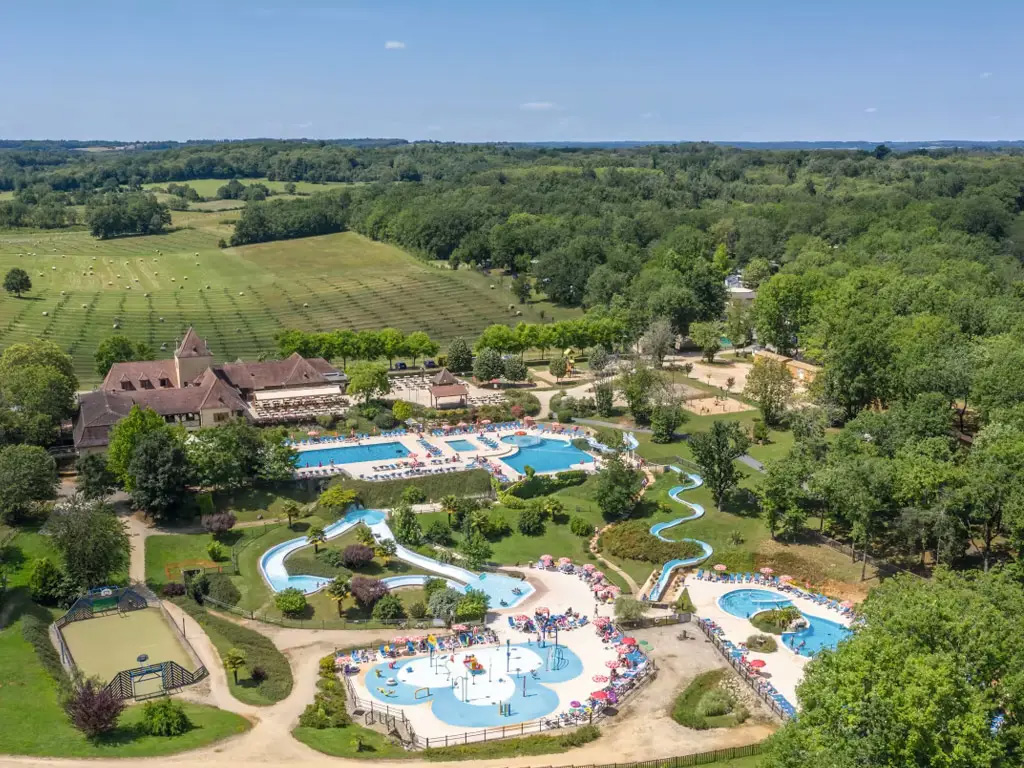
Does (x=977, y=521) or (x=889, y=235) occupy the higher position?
(x=889, y=235)

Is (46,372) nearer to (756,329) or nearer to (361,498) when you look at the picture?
(361,498)

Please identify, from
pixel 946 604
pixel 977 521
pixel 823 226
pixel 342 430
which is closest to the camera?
pixel 946 604

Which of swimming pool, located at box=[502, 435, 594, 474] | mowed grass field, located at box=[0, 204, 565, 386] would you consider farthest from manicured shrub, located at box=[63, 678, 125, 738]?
mowed grass field, located at box=[0, 204, 565, 386]

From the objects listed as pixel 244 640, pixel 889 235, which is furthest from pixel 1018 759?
pixel 889 235

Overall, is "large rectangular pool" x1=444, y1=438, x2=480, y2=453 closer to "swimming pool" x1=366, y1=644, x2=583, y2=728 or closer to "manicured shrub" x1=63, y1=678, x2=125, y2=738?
"swimming pool" x1=366, y1=644, x2=583, y2=728

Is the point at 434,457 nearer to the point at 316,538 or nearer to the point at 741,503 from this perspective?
the point at 316,538

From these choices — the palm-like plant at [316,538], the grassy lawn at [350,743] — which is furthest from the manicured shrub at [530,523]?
the grassy lawn at [350,743]
